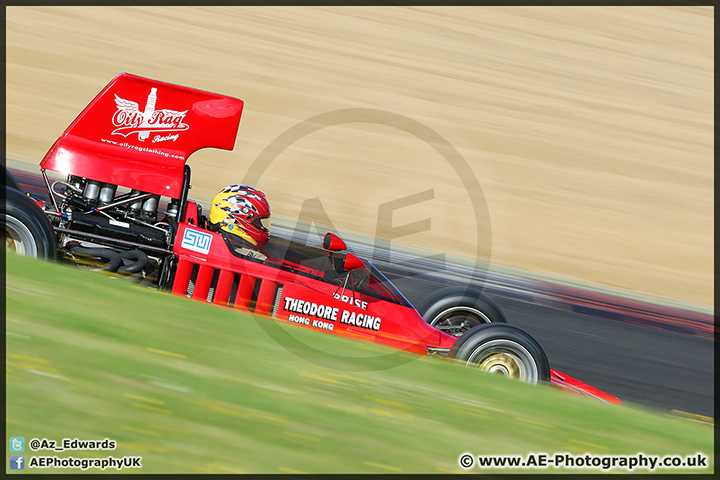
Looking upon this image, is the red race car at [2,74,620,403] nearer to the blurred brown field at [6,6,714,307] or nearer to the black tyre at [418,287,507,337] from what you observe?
the black tyre at [418,287,507,337]

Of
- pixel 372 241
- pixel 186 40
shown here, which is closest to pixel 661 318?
pixel 372 241

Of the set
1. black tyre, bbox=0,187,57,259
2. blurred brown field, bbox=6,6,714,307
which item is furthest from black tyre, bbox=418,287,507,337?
blurred brown field, bbox=6,6,714,307

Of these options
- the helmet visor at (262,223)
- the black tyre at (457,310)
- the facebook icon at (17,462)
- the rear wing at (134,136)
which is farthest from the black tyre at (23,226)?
the black tyre at (457,310)

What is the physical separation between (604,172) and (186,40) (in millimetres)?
11433

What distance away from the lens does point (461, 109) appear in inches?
699

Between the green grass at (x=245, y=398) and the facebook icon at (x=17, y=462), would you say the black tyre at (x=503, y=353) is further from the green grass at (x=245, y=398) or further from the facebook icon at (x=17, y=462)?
the facebook icon at (x=17, y=462)

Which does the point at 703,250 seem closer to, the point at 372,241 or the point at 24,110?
the point at 372,241

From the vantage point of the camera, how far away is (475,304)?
6918 millimetres

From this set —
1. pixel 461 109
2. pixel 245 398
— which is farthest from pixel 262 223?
pixel 461 109

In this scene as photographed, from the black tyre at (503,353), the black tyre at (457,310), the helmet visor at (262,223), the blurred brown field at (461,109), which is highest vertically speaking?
the blurred brown field at (461,109)

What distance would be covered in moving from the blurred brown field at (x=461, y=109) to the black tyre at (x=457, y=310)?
5160mm

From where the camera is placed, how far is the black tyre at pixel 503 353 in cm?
564

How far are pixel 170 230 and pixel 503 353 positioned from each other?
10.0 ft

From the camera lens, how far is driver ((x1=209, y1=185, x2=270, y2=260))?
6316 mm
